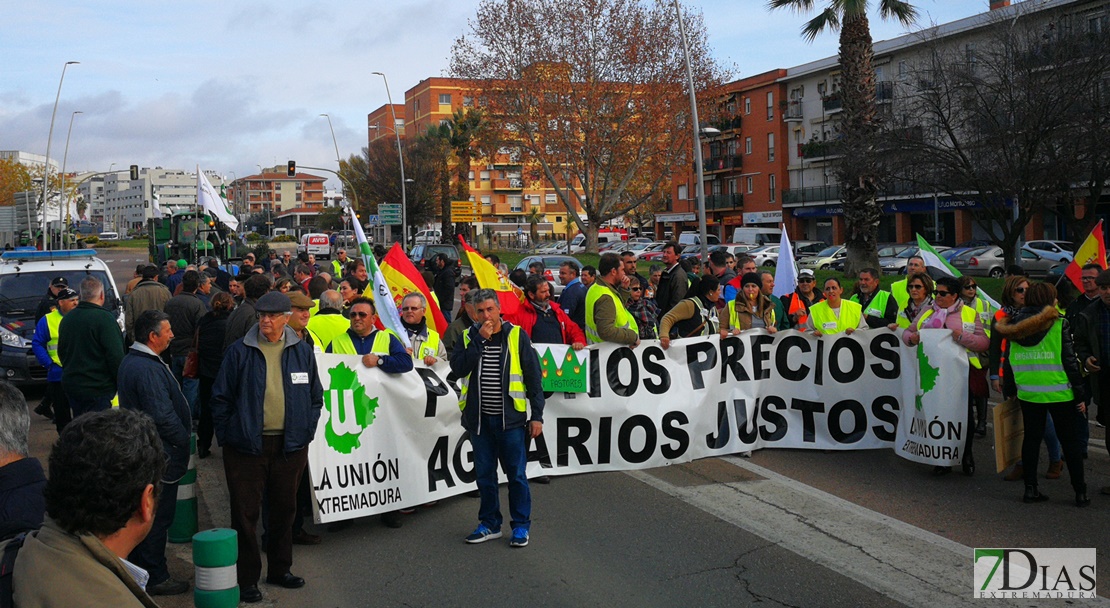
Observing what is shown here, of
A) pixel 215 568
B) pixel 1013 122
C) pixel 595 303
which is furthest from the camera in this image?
pixel 1013 122

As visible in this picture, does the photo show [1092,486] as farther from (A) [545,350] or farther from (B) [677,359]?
(A) [545,350]

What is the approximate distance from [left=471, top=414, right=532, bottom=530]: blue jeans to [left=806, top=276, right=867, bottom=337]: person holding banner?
12.8ft

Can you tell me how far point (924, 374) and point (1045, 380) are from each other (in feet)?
3.94

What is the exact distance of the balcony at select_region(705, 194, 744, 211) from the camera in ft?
239

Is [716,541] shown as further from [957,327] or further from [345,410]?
[957,327]

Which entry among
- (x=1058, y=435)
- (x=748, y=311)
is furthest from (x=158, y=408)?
(x=1058, y=435)

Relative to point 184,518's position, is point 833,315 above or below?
above

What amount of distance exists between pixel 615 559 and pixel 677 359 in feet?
9.91

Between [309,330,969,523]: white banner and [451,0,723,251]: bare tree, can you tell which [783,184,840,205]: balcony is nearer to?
[451,0,723,251]: bare tree

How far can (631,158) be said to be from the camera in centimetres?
4053

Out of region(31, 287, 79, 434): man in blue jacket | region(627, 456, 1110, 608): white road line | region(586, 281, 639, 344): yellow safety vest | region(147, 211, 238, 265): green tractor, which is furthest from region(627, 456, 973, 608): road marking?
region(147, 211, 238, 265): green tractor

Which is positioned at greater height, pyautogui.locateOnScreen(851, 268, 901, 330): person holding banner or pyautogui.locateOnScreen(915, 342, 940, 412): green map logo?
pyautogui.locateOnScreen(851, 268, 901, 330): person holding banner

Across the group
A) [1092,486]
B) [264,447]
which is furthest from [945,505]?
[264,447]

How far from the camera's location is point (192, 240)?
3278cm
